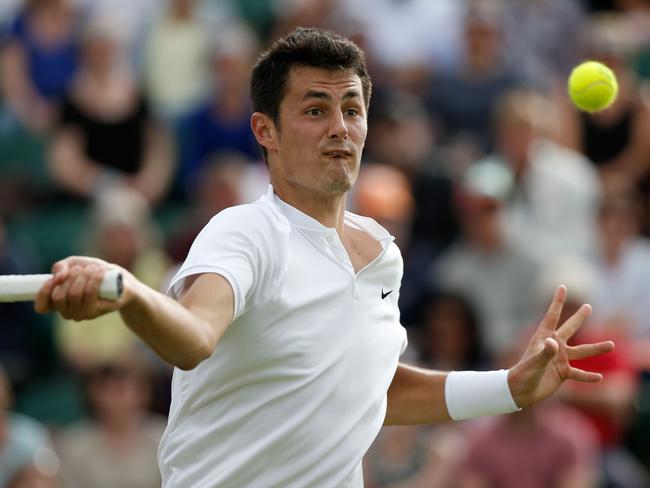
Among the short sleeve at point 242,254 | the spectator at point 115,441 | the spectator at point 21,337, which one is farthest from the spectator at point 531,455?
the short sleeve at point 242,254

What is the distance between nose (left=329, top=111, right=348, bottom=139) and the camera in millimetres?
4203

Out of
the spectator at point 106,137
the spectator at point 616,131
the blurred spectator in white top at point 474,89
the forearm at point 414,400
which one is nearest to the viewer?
the forearm at point 414,400

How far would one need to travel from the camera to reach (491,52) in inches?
439

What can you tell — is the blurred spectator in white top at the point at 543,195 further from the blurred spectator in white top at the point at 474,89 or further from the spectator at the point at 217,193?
the spectator at the point at 217,193

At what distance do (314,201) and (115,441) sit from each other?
15.4 ft

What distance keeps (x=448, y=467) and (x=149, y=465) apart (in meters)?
1.83

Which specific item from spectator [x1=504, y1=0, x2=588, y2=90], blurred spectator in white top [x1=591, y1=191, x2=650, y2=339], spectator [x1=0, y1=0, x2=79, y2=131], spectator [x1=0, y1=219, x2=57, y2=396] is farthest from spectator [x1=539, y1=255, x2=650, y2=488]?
spectator [x1=0, y1=0, x2=79, y2=131]

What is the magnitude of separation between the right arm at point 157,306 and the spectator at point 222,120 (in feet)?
23.7

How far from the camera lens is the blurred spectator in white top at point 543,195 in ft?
31.9

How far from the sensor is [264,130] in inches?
172

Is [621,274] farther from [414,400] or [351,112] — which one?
[351,112]

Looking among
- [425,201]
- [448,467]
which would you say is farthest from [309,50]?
[425,201]

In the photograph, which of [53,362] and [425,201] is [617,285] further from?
[53,362]

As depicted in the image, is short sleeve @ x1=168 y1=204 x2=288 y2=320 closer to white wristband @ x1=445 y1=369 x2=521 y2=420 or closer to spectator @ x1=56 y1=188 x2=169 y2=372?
white wristband @ x1=445 y1=369 x2=521 y2=420
